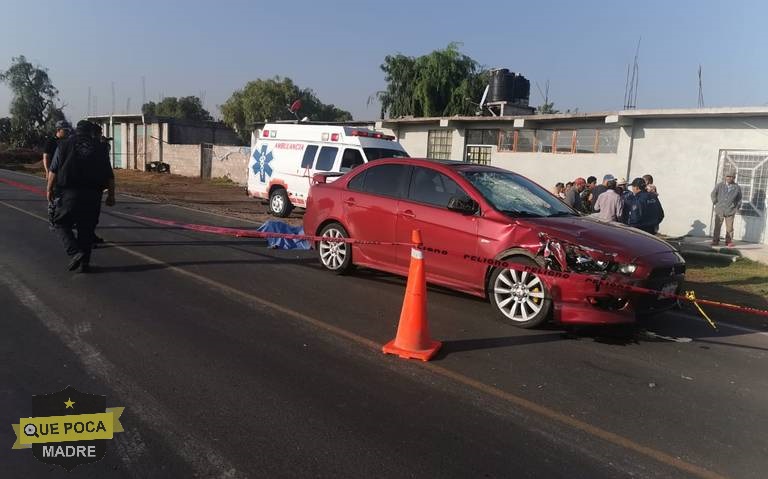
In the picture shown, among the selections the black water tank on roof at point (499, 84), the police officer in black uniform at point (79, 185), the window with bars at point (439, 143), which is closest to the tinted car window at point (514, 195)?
the police officer in black uniform at point (79, 185)

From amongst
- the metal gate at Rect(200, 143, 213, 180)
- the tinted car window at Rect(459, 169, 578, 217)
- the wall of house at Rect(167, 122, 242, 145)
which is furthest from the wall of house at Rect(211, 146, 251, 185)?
the tinted car window at Rect(459, 169, 578, 217)

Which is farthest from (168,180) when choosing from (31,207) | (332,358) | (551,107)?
(551,107)

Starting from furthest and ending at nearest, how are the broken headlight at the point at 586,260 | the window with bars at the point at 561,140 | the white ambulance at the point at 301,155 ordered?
the window with bars at the point at 561,140 → the white ambulance at the point at 301,155 → the broken headlight at the point at 586,260

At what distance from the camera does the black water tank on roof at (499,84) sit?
22266 mm

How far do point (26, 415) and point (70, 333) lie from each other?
5.44ft

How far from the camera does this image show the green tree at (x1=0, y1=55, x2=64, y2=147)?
5688 centimetres

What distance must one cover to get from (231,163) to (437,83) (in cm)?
1195

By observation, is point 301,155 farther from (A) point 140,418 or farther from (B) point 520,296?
(A) point 140,418

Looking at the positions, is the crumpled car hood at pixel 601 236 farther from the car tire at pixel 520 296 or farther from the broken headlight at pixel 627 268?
the car tire at pixel 520 296

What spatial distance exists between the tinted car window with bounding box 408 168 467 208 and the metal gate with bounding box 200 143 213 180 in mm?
27664

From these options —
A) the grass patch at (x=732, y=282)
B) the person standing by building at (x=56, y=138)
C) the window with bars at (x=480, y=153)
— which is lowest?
the grass patch at (x=732, y=282)

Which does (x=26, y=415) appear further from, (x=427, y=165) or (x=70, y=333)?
(x=427, y=165)

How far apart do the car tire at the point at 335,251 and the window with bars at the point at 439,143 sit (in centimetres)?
1338

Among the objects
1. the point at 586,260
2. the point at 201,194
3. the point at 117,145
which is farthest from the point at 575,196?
the point at 117,145
